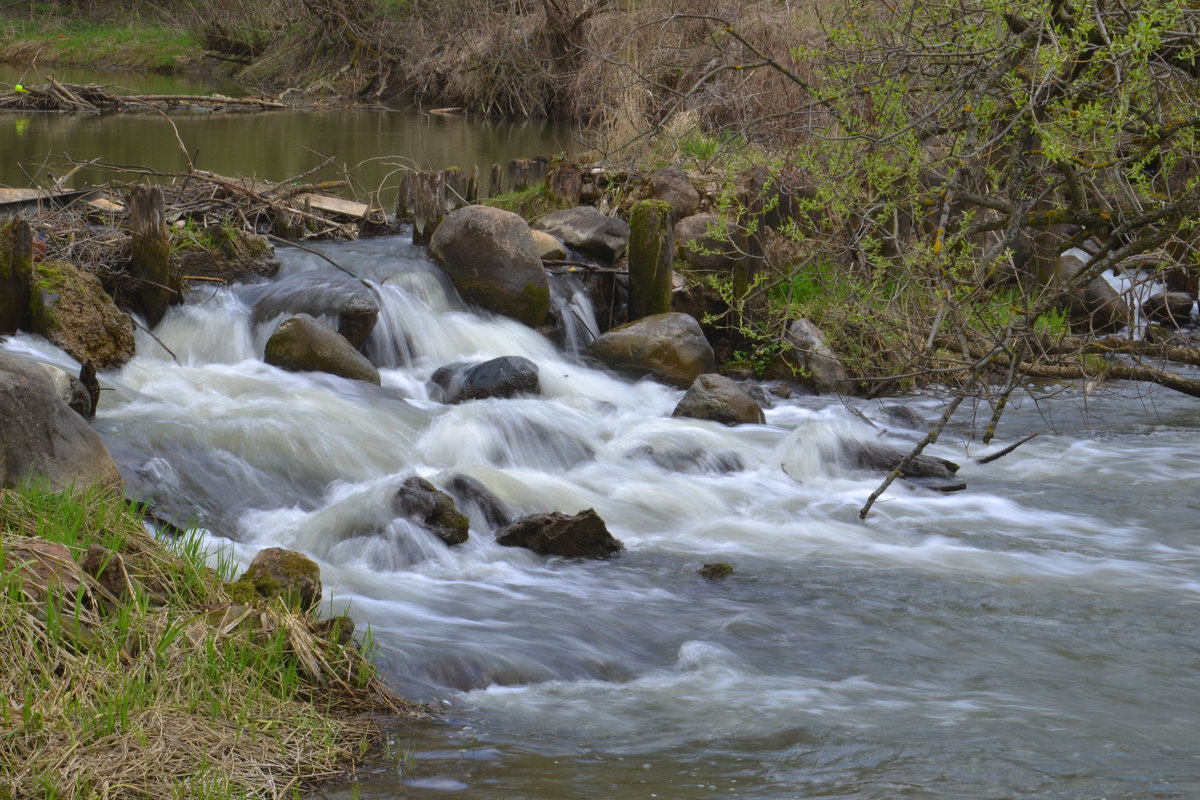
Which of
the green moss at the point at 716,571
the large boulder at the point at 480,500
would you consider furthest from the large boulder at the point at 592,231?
the green moss at the point at 716,571

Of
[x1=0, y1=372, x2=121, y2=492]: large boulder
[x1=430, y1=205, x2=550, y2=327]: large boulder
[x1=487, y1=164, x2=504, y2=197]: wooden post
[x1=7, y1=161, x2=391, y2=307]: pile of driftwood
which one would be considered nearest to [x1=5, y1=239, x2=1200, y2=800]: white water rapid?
[x1=430, y1=205, x2=550, y2=327]: large boulder

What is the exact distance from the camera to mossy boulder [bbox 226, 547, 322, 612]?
14.2ft

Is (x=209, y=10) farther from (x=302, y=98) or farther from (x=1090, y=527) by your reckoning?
(x=1090, y=527)

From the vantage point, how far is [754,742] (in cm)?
411

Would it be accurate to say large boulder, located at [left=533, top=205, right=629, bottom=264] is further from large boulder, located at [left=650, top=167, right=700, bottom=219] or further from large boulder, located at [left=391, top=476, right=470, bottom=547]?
large boulder, located at [left=391, top=476, right=470, bottom=547]

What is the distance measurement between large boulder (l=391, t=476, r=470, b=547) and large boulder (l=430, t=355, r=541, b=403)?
8.95 feet

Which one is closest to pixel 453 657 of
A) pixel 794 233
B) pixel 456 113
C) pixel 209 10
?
pixel 794 233

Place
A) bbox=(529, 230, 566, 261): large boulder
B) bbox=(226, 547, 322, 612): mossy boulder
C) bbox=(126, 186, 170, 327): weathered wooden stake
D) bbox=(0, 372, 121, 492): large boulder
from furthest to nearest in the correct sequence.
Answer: bbox=(529, 230, 566, 261): large boulder < bbox=(126, 186, 170, 327): weathered wooden stake < bbox=(0, 372, 121, 492): large boulder < bbox=(226, 547, 322, 612): mossy boulder

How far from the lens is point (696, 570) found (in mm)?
6355

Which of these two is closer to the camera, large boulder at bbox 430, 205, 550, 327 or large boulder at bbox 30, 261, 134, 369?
large boulder at bbox 30, 261, 134, 369

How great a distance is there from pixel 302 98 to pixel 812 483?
82.4 ft

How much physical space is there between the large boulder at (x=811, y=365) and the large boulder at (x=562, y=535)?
4584mm

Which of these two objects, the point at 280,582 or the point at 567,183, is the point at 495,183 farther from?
the point at 280,582

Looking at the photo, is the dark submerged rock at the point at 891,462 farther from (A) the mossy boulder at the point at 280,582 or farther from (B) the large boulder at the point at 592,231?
(A) the mossy boulder at the point at 280,582
